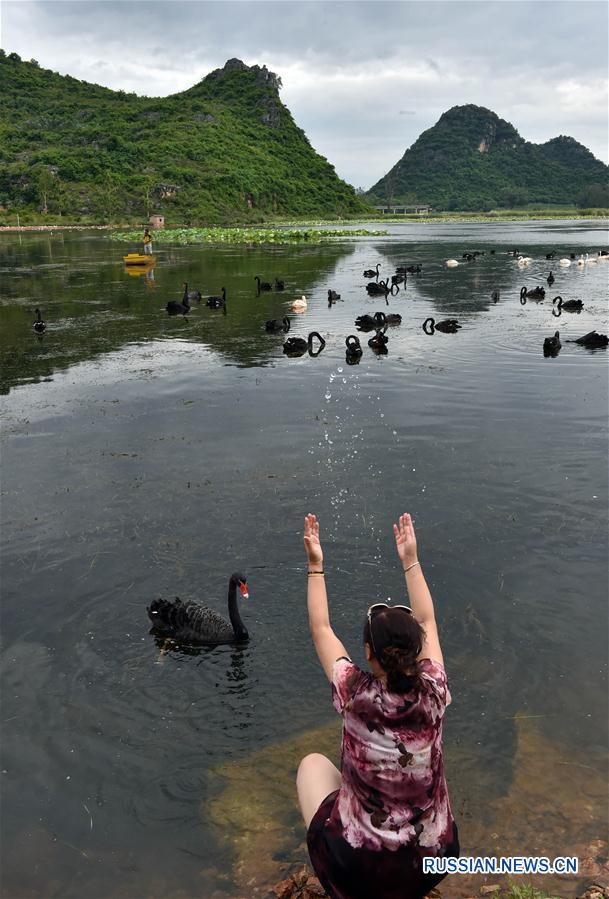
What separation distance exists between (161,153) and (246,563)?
136625 mm

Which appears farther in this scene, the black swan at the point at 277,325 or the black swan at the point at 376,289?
the black swan at the point at 376,289

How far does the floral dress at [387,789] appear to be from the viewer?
302cm

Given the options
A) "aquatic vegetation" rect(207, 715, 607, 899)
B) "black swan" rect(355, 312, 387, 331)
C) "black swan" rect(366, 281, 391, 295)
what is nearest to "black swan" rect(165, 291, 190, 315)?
"black swan" rect(355, 312, 387, 331)

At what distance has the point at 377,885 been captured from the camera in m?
3.11

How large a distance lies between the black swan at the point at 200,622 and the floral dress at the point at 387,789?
336cm

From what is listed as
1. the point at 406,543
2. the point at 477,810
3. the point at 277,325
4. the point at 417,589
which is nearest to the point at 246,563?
the point at 477,810

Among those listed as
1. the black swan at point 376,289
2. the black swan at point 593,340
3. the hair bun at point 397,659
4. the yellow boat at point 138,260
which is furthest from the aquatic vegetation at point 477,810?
the yellow boat at point 138,260

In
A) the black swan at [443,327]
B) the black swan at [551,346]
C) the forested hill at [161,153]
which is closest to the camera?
the black swan at [551,346]

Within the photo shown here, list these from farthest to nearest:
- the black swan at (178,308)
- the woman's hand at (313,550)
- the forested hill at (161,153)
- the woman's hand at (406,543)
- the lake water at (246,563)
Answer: the forested hill at (161,153), the black swan at (178,308), the lake water at (246,563), the woman's hand at (406,543), the woman's hand at (313,550)

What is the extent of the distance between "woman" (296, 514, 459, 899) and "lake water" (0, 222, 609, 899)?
1.51 m

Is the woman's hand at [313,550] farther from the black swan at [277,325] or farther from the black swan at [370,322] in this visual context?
the black swan at [370,322]

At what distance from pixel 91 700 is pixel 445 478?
20.3 ft

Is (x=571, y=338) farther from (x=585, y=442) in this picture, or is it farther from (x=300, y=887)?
(x=300, y=887)

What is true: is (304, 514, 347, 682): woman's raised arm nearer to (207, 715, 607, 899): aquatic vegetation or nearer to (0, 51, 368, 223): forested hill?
(207, 715, 607, 899): aquatic vegetation
